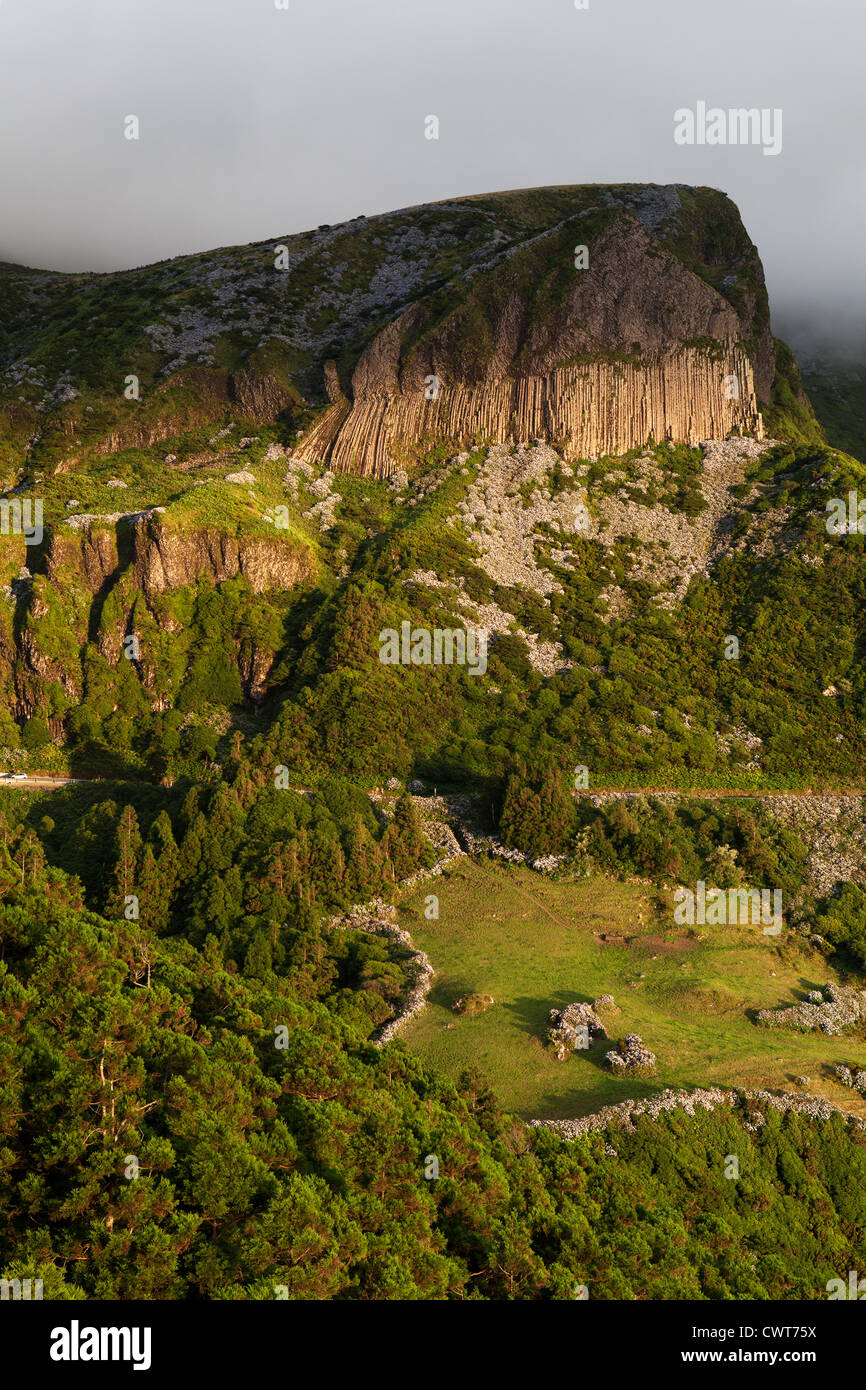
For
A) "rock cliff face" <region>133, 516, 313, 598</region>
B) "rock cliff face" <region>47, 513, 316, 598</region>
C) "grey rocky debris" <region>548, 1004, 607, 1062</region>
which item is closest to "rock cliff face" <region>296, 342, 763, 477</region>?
"rock cliff face" <region>133, 516, 313, 598</region>

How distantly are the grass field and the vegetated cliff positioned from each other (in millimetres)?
58149

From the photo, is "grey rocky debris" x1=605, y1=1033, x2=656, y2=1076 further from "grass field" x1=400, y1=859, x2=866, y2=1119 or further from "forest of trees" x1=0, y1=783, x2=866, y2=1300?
"forest of trees" x1=0, y1=783, x2=866, y2=1300

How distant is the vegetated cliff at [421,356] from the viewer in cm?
10688

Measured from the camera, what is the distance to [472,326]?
10850cm

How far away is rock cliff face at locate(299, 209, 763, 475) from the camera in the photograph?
106m

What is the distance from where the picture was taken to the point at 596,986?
171 ft

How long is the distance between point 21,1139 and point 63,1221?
6.39ft

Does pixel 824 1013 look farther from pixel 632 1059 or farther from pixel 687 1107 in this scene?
pixel 687 1107

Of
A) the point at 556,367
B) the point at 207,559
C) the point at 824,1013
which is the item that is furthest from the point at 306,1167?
the point at 556,367

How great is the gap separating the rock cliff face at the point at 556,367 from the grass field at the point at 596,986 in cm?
5693

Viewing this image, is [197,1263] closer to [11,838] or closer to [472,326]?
[11,838]

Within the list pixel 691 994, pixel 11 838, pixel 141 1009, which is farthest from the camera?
pixel 11 838

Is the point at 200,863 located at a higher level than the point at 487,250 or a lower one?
lower

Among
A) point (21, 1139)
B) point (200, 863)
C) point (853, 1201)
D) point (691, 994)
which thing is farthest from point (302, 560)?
point (21, 1139)
